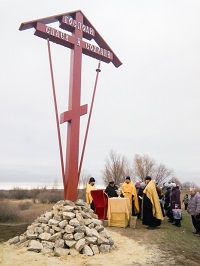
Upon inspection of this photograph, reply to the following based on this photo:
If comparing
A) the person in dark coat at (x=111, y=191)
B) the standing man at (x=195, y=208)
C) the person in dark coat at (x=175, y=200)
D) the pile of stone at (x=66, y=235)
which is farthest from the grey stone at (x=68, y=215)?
the person in dark coat at (x=175, y=200)

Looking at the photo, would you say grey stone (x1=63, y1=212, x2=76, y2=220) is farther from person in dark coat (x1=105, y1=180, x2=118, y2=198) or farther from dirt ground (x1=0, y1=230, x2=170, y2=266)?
person in dark coat (x1=105, y1=180, x2=118, y2=198)

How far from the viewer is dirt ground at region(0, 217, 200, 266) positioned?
5316mm

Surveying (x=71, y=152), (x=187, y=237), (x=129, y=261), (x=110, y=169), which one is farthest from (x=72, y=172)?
(x=110, y=169)

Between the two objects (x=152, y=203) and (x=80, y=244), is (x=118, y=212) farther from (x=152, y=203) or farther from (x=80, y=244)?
(x=80, y=244)

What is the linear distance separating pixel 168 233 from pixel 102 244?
2759 mm

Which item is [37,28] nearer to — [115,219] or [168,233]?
[115,219]

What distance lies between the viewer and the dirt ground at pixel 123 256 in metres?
5.32

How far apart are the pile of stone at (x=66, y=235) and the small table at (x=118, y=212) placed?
1.77 meters

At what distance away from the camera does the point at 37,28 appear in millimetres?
7551

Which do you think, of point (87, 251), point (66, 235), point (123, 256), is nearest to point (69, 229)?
point (66, 235)

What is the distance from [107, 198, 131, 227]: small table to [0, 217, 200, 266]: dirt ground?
1.47m

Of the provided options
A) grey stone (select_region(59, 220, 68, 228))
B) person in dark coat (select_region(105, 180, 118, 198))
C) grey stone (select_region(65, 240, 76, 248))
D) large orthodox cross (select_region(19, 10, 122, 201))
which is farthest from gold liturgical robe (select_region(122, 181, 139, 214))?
grey stone (select_region(65, 240, 76, 248))

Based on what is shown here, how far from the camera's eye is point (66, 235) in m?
6.17

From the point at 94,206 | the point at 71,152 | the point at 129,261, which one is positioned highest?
the point at 71,152
